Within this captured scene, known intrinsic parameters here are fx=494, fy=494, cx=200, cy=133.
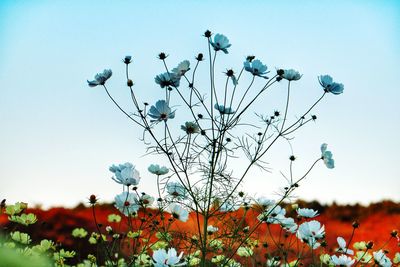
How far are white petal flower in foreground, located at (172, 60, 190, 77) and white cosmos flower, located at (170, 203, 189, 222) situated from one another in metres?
0.59

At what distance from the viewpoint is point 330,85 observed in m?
2.08

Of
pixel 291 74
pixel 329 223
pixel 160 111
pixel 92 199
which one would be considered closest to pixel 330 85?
pixel 291 74

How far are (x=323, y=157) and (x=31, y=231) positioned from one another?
3.37 m

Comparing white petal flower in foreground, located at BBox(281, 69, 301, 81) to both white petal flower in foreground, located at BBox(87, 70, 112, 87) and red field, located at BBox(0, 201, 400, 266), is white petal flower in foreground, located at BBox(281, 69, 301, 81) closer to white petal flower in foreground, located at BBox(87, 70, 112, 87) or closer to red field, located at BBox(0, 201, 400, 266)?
white petal flower in foreground, located at BBox(87, 70, 112, 87)

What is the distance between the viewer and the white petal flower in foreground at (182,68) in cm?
196

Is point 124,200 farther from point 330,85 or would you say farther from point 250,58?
point 330,85

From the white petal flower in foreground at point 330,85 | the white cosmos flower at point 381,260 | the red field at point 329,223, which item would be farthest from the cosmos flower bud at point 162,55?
the red field at point 329,223

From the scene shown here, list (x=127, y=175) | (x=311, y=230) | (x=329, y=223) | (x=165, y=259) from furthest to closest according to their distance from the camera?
(x=329, y=223) → (x=311, y=230) → (x=127, y=175) → (x=165, y=259)

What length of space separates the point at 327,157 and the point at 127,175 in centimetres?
82

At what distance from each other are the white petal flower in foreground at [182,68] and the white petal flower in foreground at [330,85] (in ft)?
1.92

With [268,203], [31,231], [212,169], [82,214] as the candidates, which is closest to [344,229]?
[82,214]

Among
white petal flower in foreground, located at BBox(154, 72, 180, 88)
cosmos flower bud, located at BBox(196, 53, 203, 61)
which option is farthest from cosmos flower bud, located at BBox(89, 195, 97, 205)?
cosmos flower bud, located at BBox(196, 53, 203, 61)

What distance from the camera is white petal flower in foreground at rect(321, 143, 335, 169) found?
2035 mm

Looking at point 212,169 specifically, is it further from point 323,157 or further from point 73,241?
point 73,241
